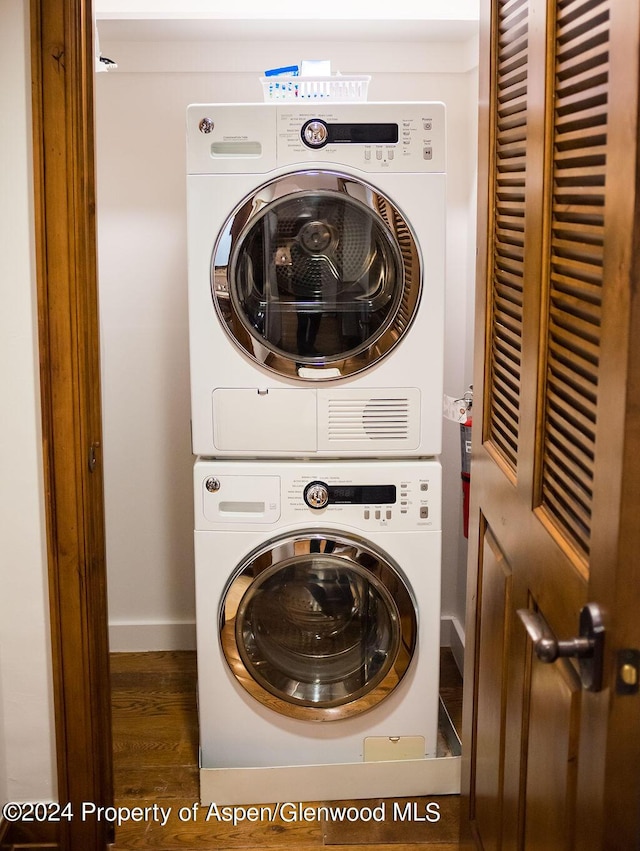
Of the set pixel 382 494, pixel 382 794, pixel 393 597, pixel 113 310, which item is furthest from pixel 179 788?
pixel 113 310

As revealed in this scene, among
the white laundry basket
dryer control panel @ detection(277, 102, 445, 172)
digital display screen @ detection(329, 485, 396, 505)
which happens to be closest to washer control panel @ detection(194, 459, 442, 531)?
digital display screen @ detection(329, 485, 396, 505)

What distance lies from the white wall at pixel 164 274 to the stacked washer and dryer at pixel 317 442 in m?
0.73

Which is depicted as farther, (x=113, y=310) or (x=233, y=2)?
(x=113, y=310)

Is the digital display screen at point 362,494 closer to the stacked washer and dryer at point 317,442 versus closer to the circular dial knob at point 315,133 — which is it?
the stacked washer and dryer at point 317,442

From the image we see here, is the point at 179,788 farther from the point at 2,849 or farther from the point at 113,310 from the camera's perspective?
the point at 113,310

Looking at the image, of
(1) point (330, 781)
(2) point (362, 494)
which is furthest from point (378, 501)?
(1) point (330, 781)

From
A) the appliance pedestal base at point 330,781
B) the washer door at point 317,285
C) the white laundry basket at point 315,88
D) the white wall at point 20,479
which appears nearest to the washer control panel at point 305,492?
the washer door at point 317,285

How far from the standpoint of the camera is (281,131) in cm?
222

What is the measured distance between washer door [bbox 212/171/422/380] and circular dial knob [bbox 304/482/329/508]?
27 centimetres

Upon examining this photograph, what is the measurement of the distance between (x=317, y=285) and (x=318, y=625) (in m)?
A: 0.86

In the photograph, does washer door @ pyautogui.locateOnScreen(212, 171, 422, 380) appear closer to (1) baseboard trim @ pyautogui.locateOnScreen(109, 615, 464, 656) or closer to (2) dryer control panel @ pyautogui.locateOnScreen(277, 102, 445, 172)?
(2) dryer control panel @ pyautogui.locateOnScreen(277, 102, 445, 172)

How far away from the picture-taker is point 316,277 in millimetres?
2297

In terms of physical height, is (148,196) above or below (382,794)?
above

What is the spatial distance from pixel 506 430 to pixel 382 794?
1321mm
